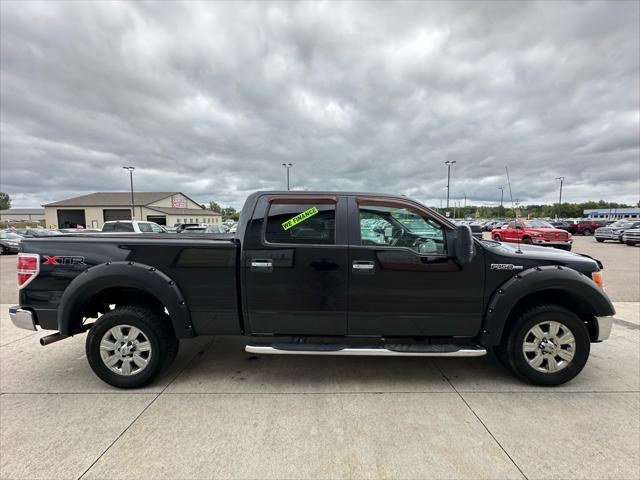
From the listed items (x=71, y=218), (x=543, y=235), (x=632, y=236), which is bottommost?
(x=632, y=236)

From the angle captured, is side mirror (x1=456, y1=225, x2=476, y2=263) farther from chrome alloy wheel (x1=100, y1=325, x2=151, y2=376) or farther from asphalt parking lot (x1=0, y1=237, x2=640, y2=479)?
chrome alloy wheel (x1=100, y1=325, x2=151, y2=376)

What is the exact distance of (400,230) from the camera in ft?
10.9

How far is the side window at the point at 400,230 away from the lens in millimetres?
3168

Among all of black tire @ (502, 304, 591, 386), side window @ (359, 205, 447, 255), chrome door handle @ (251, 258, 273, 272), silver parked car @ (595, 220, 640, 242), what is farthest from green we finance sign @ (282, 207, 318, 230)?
silver parked car @ (595, 220, 640, 242)

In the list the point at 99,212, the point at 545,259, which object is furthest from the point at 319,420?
the point at 99,212

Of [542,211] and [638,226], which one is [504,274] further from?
[542,211]

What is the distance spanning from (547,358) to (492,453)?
4.44 feet

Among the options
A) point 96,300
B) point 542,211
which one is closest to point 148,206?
point 96,300

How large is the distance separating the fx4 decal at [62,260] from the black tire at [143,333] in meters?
0.60

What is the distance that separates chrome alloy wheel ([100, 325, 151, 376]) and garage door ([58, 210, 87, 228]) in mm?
61645

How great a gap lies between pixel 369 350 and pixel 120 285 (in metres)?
2.46

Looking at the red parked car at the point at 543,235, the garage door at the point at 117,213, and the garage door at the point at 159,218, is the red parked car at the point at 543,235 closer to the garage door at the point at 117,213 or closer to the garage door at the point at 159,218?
the garage door at the point at 159,218

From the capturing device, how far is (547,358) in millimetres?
3117

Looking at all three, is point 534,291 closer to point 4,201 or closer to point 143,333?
point 143,333
